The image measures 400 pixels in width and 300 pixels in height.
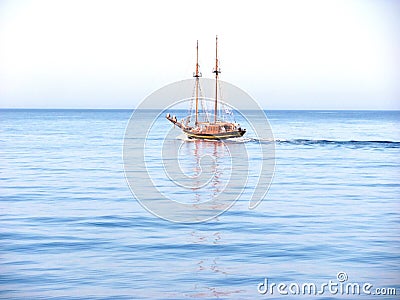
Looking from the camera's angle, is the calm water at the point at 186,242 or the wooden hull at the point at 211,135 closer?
the calm water at the point at 186,242

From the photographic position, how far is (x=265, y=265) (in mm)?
16922

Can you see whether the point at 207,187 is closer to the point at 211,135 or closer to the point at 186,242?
the point at 186,242

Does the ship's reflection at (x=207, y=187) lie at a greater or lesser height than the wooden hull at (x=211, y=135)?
lesser

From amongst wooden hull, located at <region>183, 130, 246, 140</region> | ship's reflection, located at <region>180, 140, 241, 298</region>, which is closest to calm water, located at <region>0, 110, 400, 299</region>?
ship's reflection, located at <region>180, 140, 241, 298</region>

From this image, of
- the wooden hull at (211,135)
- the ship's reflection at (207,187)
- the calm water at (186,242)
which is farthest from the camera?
the wooden hull at (211,135)

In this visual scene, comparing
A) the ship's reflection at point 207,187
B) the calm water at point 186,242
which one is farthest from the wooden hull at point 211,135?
the calm water at point 186,242

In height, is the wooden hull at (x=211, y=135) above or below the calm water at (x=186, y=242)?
above

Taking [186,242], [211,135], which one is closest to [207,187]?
[186,242]

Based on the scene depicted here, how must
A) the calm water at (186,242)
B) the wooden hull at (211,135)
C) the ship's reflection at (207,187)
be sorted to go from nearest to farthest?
1. the ship's reflection at (207,187)
2. the calm water at (186,242)
3. the wooden hull at (211,135)

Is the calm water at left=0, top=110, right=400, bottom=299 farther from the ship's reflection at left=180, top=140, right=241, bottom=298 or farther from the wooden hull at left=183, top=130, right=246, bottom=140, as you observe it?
the wooden hull at left=183, top=130, right=246, bottom=140

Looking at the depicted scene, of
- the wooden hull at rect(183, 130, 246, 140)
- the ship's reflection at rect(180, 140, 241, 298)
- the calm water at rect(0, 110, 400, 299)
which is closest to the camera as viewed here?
the ship's reflection at rect(180, 140, 241, 298)

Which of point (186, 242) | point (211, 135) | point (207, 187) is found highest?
point (211, 135)

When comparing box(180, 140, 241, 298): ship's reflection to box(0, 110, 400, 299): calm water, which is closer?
box(180, 140, 241, 298): ship's reflection

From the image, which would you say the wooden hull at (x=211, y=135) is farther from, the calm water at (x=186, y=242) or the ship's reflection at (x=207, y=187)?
the calm water at (x=186, y=242)
